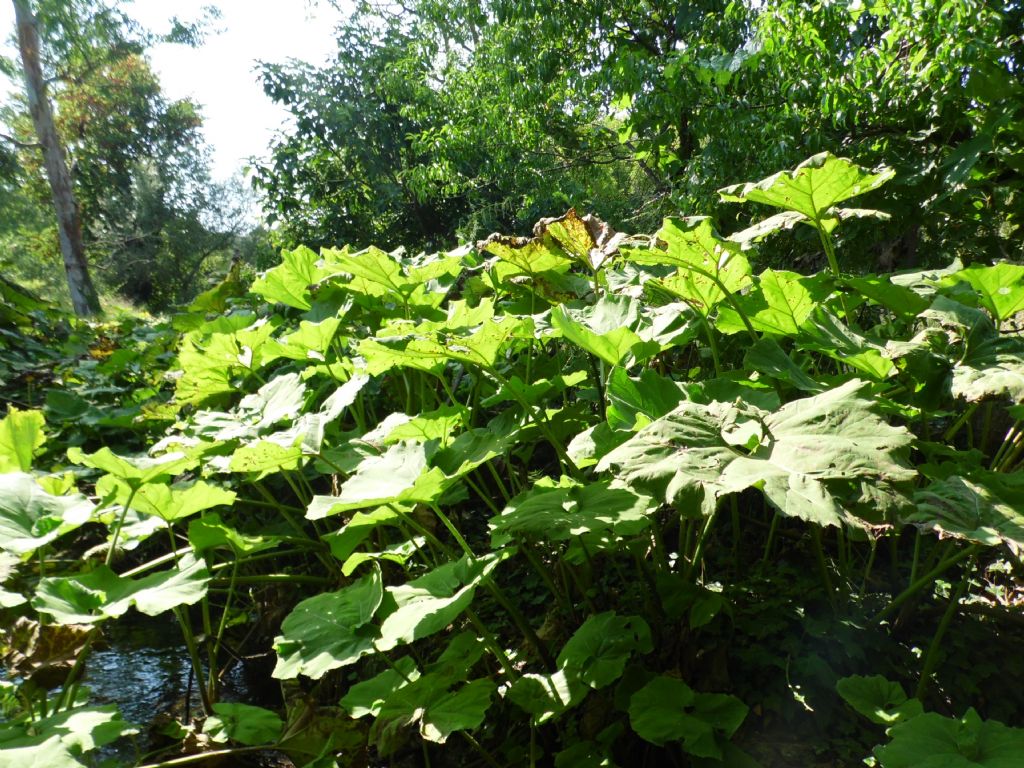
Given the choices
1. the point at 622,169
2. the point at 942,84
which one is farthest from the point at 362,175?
the point at 942,84

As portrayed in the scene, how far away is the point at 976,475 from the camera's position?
0.94m

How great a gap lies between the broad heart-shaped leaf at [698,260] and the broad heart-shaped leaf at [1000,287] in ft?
1.23

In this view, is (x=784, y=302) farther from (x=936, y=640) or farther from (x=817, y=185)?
(x=936, y=640)

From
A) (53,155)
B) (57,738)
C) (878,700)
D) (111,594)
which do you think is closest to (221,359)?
(111,594)

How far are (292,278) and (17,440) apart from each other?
0.81m

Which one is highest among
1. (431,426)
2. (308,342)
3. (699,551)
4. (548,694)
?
(308,342)

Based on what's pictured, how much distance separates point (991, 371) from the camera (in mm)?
922

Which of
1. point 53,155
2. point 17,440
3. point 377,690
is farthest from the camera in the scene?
point 53,155

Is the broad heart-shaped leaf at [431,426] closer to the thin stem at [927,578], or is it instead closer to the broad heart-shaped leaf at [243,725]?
the broad heart-shaped leaf at [243,725]

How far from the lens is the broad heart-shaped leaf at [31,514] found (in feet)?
3.82

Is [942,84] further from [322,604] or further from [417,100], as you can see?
[417,100]

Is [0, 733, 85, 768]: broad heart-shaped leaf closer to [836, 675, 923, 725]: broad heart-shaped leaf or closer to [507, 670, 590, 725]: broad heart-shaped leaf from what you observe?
[507, 670, 590, 725]: broad heart-shaped leaf

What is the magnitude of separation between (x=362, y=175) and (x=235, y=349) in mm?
9666

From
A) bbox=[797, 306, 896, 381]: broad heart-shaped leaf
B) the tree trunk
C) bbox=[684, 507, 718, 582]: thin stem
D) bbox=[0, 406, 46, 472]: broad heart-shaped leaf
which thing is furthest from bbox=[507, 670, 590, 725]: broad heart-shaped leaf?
the tree trunk
